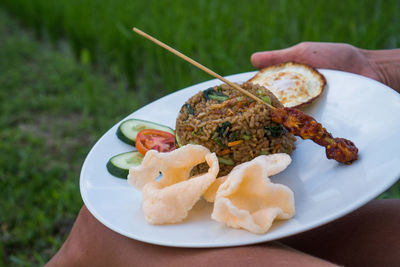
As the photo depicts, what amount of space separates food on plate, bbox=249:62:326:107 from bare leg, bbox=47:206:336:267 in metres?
0.94

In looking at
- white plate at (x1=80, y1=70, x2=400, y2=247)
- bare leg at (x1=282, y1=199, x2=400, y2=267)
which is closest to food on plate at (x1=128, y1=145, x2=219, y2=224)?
white plate at (x1=80, y1=70, x2=400, y2=247)

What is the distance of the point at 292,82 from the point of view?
2270 mm

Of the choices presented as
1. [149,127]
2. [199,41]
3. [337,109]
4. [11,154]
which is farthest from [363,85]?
[11,154]

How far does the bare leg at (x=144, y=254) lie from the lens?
132 centimetres

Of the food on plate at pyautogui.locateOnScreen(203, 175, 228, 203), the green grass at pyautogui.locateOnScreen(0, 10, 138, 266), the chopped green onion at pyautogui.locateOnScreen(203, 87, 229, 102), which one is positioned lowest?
the green grass at pyautogui.locateOnScreen(0, 10, 138, 266)

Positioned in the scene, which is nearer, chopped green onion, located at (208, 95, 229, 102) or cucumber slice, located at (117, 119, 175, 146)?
chopped green onion, located at (208, 95, 229, 102)

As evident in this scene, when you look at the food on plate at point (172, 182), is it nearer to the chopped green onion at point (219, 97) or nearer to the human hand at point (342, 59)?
the chopped green onion at point (219, 97)

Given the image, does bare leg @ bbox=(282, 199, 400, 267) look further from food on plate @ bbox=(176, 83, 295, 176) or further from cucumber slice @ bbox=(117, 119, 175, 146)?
cucumber slice @ bbox=(117, 119, 175, 146)

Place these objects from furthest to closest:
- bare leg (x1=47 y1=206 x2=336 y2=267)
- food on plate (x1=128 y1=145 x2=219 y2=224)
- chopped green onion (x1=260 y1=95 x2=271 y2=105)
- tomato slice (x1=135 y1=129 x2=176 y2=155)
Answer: tomato slice (x1=135 y1=129 x2=176 y2=155), chopped green onion (x1=260 y1=95 x2=271 y2=105), food on plate (x1=128 y1=145 x2=219 y2=224), bare leg (x1=47 y1=206 x2=336 y2=267)

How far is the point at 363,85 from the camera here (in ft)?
6.63

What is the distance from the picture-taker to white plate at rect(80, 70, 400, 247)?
1387 millimetres

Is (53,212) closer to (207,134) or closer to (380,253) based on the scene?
(207,134)

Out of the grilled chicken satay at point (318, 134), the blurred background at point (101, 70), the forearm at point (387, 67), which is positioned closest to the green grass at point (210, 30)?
the blurred background at point (101, 70)

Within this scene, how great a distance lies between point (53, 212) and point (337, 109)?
2230 mm
